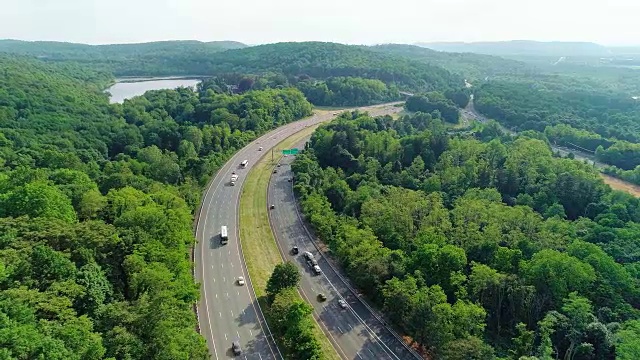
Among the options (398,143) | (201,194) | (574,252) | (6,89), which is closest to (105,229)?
(201,194)

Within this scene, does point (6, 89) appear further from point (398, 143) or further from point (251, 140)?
point (398, 143)

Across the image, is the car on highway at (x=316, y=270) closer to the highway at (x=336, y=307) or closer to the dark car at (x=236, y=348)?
the highway at (x=336, y=307)

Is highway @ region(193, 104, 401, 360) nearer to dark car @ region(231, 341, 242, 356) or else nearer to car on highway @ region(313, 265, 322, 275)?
A: dark car @ region(231, 341, 242, 356)

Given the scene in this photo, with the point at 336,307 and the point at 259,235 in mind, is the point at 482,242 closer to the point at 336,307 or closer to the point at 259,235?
the point at 336,307

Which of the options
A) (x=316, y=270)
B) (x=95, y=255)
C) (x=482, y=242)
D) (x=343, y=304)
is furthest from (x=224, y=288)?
(x=482, y=242)

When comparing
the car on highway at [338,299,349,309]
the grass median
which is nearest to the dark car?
the grass median

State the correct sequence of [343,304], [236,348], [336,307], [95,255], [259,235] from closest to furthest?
[236,348] < [95,255] < [336,307] < [343,304] < [259,235]
